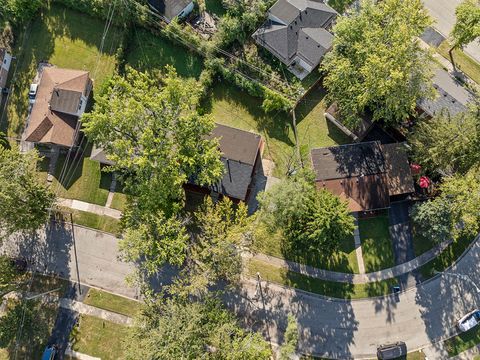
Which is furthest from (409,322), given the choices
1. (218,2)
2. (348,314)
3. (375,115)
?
(218,2)

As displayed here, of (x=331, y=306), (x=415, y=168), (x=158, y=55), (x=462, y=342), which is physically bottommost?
(x=331, y=306)

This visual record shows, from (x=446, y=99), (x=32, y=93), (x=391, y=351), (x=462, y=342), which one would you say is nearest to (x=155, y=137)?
(x=32, y=93)

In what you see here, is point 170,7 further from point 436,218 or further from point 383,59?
point 436,218

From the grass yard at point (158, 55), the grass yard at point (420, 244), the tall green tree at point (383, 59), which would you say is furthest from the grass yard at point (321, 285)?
the grass yard at point (158, 55)

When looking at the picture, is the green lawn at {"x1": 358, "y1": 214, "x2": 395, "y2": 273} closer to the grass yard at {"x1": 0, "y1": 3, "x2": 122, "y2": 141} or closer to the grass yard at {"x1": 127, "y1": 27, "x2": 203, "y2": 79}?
the grass yard at {"x1": 127, "y1": 27, "x2": 203, "y2": 79}

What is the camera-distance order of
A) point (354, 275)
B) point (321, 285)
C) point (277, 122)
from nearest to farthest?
point (321, 285) → point (354, 275) → point (277, 122)
